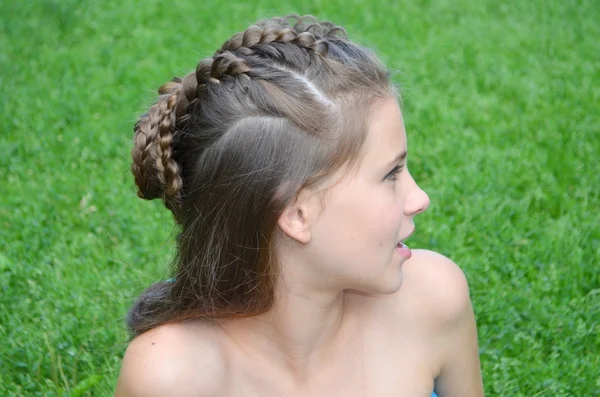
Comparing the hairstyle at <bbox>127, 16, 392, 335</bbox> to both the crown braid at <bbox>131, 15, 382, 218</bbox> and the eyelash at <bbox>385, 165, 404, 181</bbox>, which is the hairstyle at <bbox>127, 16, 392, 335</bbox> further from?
the eyelash at <bbox>385, 165, 404, 181</bbox>

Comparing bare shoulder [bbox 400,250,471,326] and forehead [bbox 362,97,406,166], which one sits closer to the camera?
forehead [bbox 362,97,406,166]

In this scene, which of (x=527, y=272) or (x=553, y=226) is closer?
(x=527, y=272)

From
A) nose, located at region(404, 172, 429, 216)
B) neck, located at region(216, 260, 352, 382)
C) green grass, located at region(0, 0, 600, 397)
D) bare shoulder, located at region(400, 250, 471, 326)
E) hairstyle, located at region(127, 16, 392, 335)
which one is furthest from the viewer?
green grass, located at region(0, 0, 600, 397)

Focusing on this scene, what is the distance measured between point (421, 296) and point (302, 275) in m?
0.42

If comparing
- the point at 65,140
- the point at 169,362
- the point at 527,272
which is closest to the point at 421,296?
the point at 169,362

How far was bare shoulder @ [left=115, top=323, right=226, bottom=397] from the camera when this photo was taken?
7.41 feet

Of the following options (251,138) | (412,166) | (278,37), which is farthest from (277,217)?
(412,166)

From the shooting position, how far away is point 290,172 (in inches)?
83.6

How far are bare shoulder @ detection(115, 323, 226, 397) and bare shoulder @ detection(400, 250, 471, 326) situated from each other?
58cm

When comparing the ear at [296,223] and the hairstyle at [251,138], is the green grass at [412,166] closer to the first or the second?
the hairstyle at [251,138]

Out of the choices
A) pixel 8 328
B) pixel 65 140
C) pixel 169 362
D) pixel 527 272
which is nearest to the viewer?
pixel 169 362

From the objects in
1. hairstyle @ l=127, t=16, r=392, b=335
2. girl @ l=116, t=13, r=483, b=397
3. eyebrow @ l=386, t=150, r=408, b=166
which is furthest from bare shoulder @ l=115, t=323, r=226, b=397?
eyebrow @ l=386, t=150, r=408, b=166

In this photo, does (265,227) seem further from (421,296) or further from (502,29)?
(502,29)

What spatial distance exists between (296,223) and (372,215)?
7.5 inches
